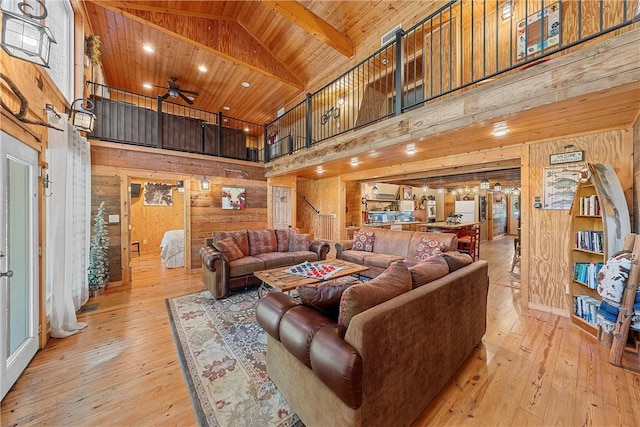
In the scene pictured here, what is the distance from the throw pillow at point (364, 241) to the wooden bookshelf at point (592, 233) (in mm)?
2916

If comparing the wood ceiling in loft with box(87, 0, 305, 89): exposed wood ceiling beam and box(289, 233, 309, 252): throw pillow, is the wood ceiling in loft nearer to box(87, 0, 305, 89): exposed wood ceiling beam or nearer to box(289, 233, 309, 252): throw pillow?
box(87, 0, 305, 89): exposed wood ceiling beam

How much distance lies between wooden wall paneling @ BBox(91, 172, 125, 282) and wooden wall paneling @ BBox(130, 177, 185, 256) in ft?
8.50

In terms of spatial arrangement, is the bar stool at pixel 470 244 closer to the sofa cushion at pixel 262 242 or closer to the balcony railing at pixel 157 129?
the sofa cushion at pixel 262 242

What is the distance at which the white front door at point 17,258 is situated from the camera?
5.73ft

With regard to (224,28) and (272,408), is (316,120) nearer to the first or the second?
(224,28)

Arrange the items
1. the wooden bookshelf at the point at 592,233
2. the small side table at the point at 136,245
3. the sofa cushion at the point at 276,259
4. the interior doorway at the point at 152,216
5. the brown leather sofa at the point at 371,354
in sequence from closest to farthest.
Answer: the brown leather sofa at the point at 371,354 → the wooden bookshelf at the point at 592,233 → the sofa cushion at the point at 276,259 → the interior doorway at the point at 152,216 → the small side table at the point at 136,245

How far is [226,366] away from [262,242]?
275cm

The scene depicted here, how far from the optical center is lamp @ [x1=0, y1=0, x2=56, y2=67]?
4.95 ft

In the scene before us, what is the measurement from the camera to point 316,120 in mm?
6379

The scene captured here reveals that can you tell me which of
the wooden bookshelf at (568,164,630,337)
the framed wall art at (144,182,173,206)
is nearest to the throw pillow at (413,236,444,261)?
the wooden bookshelf at (568,164,630,337)

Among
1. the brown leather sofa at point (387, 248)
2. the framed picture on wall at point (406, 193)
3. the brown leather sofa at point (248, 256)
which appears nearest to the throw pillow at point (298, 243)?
the brown leather sofa at point (248, 256)

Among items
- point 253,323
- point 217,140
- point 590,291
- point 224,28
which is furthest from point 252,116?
point 590,291

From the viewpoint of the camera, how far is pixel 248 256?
441 centimetres

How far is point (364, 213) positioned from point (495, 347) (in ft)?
17.2
